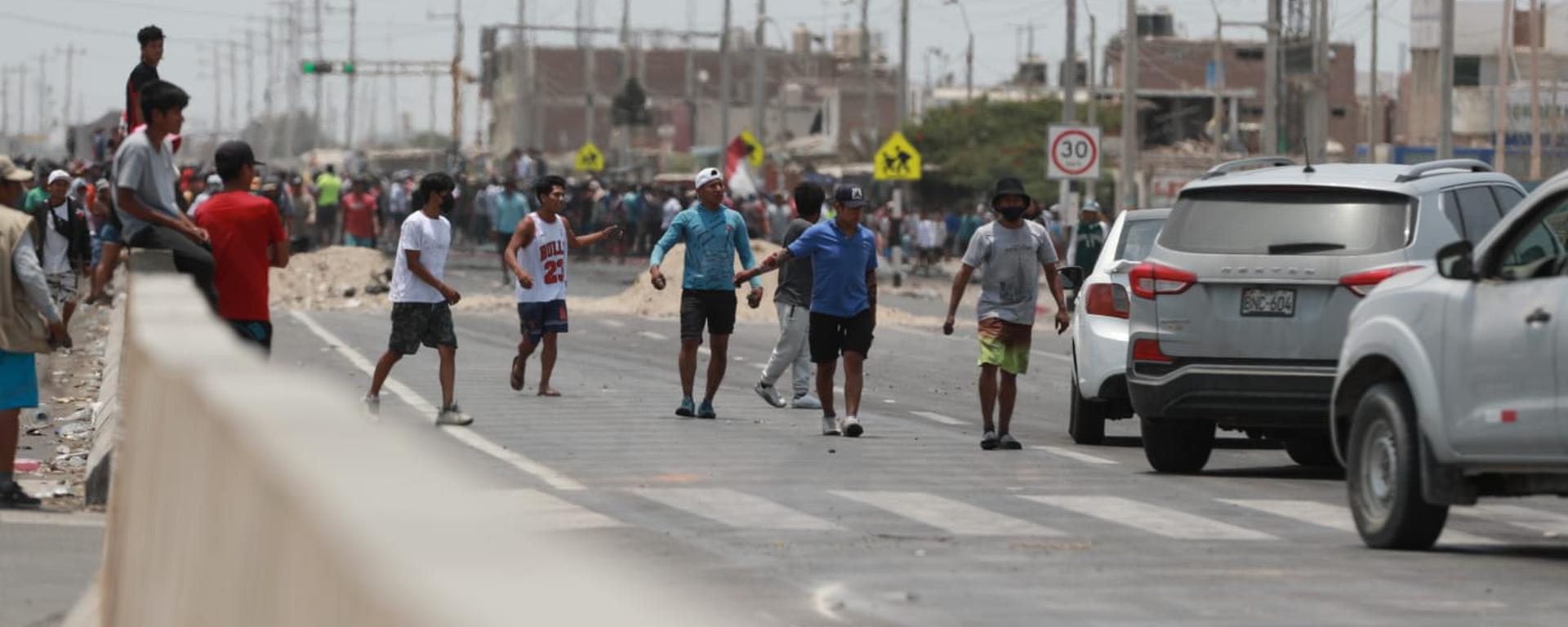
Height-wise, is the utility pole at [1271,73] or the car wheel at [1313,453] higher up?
the utility pole at [1271,73]

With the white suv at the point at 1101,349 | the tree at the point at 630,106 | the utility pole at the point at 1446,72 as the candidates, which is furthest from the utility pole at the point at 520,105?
the white suv at the point at 1101,349

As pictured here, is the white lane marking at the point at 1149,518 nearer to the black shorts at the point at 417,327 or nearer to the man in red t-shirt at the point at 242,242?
the man in red t-shirt at the point at 242,242

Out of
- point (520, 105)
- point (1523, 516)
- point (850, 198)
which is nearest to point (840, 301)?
point (850, 198)

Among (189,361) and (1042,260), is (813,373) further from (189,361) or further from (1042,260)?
(189,361)

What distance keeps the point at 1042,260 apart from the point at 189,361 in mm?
12016

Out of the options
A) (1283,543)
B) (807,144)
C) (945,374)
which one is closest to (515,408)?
(945,374)

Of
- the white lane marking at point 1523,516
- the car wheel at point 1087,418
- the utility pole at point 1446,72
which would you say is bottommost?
the white lane marking at point 1523,516

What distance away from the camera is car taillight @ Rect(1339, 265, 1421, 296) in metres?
14.1

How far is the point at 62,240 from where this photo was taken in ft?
85.7

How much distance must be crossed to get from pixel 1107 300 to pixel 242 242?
22.0 feet

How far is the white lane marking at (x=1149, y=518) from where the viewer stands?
11.8m

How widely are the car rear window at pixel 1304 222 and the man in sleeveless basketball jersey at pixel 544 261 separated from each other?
6.61 metres

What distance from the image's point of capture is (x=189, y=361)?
5.53 m

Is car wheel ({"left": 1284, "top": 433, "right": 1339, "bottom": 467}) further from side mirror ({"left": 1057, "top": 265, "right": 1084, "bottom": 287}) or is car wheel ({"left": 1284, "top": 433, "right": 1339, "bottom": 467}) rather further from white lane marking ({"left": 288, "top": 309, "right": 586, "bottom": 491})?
white lane marking ({"left": 288, "top": 309, "right": 586, "bottom": 491})
